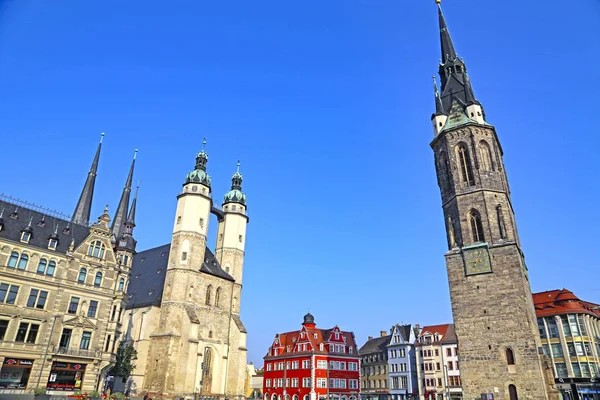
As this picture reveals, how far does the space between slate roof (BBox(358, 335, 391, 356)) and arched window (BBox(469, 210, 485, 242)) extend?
1422 inches

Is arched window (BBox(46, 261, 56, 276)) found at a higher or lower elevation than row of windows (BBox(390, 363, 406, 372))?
higher

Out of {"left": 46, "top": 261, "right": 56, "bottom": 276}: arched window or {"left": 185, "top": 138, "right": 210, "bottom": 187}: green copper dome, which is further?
{"left": 185, "top": 138, "right": 210, "bottom": 187}: green copper dome

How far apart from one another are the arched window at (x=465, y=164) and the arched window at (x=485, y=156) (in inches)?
40.6

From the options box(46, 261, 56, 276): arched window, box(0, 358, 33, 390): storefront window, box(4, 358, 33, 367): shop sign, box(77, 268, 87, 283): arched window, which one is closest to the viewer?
box(0, 358, 33, 390): storefront window

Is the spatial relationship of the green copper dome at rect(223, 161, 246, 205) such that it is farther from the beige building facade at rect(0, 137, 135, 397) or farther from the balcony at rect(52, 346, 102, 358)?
the balcony at rect(52, 346, 102, 358)

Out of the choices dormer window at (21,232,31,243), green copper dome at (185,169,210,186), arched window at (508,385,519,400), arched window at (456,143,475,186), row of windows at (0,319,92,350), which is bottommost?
arched window at (508,385,519,400)

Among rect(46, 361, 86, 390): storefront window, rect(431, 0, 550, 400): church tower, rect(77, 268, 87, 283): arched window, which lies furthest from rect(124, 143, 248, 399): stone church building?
rect(431, 0, 550, 400): church tower

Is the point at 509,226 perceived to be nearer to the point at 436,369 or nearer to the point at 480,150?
the point at 480,150

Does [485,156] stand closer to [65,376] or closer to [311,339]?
[311,339]

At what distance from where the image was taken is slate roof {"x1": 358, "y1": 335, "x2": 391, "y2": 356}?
6347 centimetres

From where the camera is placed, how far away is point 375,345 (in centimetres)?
6588

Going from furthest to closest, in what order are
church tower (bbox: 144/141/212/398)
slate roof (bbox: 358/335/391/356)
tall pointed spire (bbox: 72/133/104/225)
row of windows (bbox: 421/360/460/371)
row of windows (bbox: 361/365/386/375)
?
slate roof (bbox: 358/335/391/356) < row of windows (bbox: 361/365/386/375) < row of windows (bbox: 421/360/460/371) < tall pointed spire (bbox: 72/133/104/225) < church tower (bbox: 144/141/212/398)

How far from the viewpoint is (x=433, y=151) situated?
3866 centimetres

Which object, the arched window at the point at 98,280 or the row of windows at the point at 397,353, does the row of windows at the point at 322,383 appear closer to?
the row of windows at the point at 397,353
